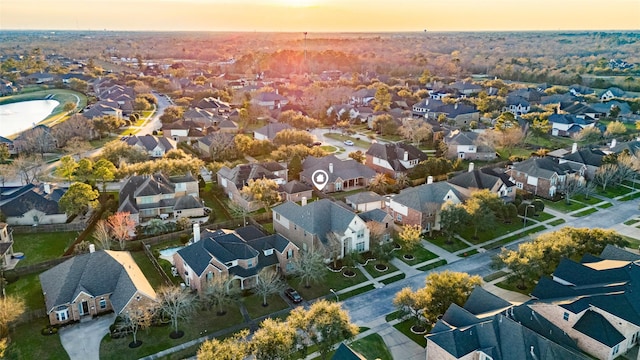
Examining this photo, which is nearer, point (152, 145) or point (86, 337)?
point (86, 337)

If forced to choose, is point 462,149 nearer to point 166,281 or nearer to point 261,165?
point 261,165

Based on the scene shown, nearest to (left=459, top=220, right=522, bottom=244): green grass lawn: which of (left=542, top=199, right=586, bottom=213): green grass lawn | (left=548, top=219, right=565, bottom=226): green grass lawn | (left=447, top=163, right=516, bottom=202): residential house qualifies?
(left=548, top=219, right=565, bottom=226): green grass lawn

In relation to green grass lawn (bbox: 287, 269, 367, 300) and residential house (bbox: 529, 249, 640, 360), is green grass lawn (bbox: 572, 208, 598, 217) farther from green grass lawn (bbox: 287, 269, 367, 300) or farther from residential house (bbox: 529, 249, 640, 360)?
green grass lawn (bbox: 287, 269, 367, 300)

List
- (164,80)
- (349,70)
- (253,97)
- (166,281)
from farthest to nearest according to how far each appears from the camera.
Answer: (349,70)
(164,80)
(253,97)
(166,281)

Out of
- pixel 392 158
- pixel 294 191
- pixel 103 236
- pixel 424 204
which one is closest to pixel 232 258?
pixel 103 236

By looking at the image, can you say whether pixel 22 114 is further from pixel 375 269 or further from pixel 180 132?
pixel 375 269

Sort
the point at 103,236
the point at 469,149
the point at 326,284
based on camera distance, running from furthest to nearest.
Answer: the point at 469,149, the point at 103,236, the point at 326,284

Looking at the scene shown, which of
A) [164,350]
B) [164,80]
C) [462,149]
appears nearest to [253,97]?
[164,80]
